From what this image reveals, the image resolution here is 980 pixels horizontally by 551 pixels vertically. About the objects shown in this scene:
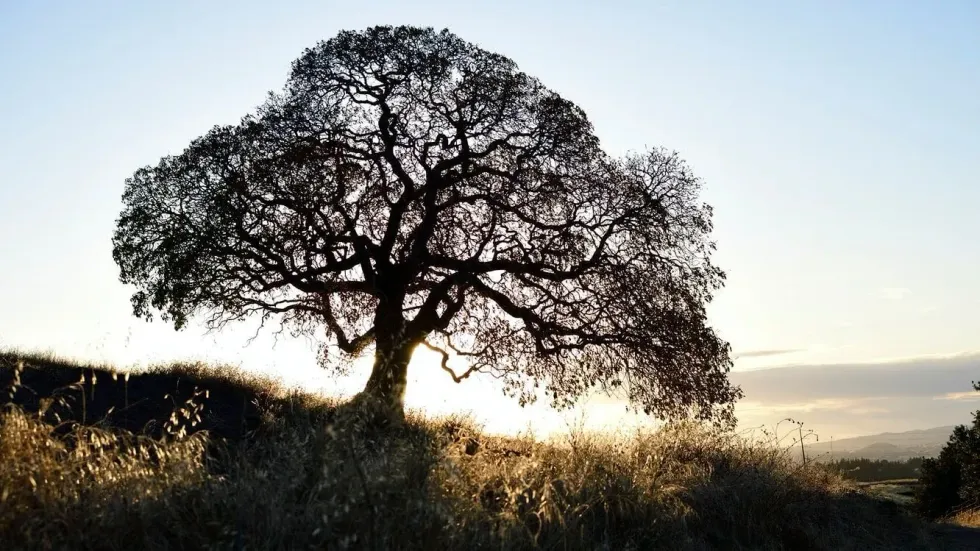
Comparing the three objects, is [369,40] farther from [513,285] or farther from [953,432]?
[953,432]

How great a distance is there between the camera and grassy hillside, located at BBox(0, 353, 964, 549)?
5.63 m

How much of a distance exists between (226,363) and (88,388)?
446cm

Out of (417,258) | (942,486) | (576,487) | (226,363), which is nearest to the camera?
(576,487)

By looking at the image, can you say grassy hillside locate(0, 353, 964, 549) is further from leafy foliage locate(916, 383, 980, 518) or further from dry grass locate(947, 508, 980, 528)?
leafy foliage locate(916, 383, 980, 518)

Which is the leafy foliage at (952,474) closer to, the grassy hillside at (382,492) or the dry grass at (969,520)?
the dry grass at (969,520)

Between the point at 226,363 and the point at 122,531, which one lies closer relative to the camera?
the point at 122,531

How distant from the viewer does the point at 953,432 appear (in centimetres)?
3291

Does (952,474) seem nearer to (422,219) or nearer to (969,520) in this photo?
(969,520)

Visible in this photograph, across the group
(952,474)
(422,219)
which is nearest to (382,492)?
(422,219)

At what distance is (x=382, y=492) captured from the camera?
6.11 metres

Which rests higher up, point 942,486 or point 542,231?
point 542,231

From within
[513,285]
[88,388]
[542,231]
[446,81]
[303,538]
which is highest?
[446,81]

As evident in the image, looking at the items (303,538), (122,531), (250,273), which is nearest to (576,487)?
(303,538)

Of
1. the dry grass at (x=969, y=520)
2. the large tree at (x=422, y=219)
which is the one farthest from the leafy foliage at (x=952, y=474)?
the large tree at (x=422, y=219)
